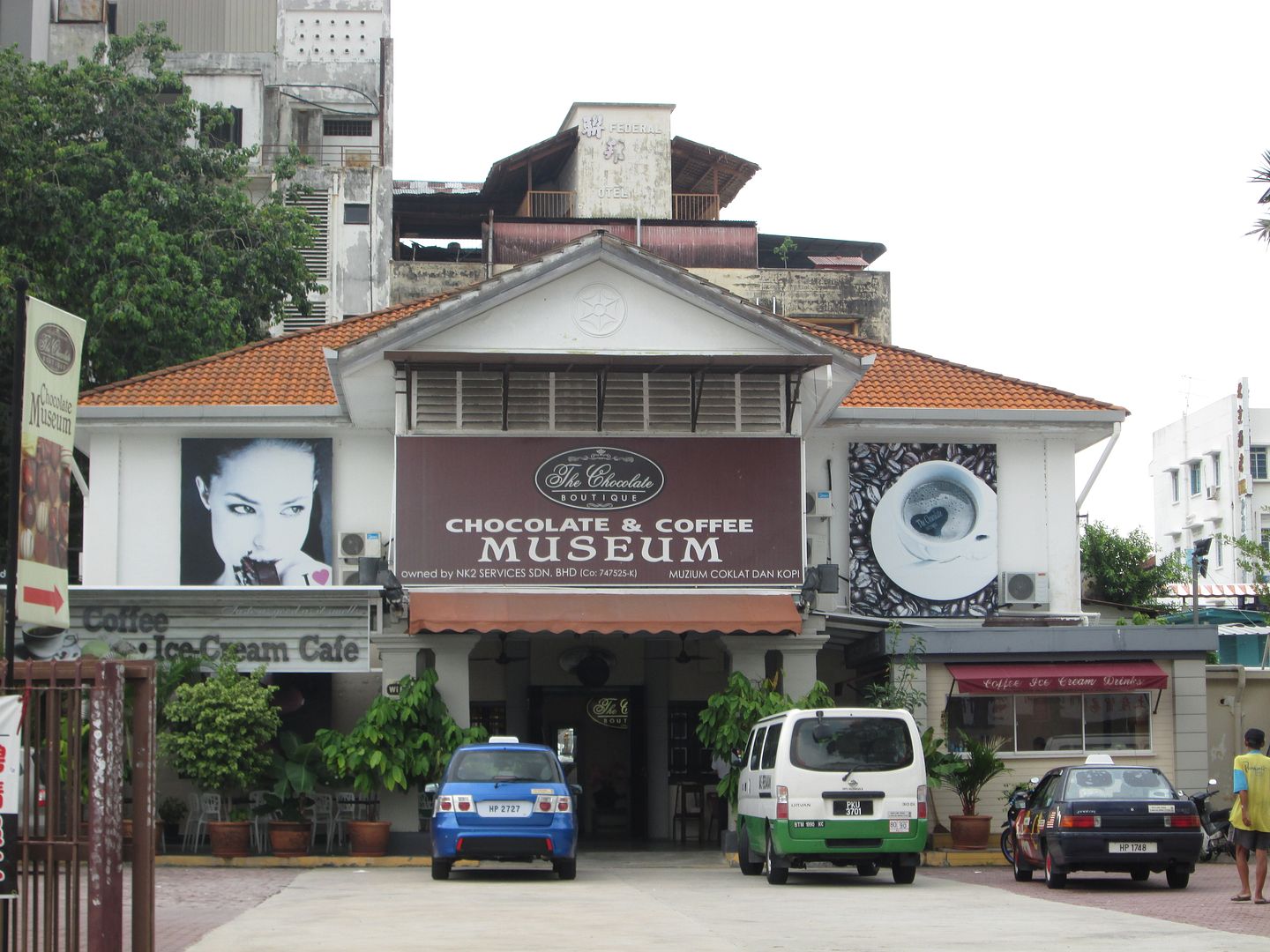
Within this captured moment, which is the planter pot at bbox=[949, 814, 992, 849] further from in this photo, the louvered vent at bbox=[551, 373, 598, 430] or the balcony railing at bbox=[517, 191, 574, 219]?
the balcony railing at bbox=[517, 191, 574, 219]

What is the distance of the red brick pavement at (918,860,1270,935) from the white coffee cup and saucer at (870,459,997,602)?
5.71 metres

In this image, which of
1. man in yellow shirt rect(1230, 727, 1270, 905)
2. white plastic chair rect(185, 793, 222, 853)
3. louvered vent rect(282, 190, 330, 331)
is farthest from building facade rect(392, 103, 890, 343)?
man in yellow shirt rect(1230, 727, 1270, 905)

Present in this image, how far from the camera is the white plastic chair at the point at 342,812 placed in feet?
79.7

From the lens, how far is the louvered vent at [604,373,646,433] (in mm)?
24344

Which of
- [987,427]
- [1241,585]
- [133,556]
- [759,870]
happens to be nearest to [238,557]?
[133,556]

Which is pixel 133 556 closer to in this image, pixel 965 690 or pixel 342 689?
pixel 342 689

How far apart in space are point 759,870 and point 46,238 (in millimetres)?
19531

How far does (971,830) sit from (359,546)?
33.1 feet

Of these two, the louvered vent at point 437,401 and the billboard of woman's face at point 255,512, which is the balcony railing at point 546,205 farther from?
the louvered vent at point 437,401

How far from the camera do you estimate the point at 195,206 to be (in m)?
34.1

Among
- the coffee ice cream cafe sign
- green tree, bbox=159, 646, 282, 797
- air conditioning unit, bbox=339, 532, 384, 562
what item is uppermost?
air conditioning unit, bbox=339, 532, 384, 562

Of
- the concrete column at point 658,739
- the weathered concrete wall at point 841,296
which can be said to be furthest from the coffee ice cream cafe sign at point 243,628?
the weathered concrete wall at point 841,296

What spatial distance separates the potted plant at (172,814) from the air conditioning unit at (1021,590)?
42.9 ft

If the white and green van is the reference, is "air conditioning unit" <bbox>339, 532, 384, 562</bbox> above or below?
above
